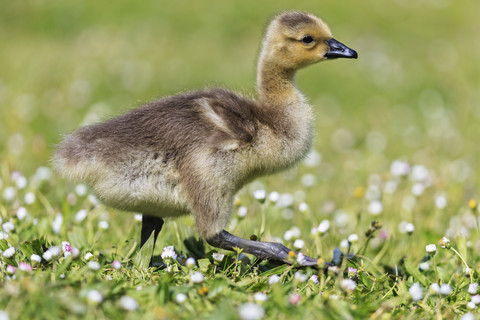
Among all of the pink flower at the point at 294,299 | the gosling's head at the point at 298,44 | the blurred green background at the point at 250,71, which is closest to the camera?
the pink flower at the point at 294,299

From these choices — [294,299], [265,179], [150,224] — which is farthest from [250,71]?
[294,299]

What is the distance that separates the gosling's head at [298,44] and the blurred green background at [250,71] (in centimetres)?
43

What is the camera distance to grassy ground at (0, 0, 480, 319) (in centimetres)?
274

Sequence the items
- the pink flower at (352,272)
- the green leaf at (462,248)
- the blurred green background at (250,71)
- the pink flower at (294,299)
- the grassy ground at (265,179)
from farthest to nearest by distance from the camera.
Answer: the blurred green background at (250,71) → the green leaf at (462,248) → the pink flower at (352,272) → the grassy ground at (265,179) → the pink flower at (294,299)

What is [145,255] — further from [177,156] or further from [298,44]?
[298,44]

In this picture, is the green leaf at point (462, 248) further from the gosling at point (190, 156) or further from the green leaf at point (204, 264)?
the green leaf at point (204, 264)

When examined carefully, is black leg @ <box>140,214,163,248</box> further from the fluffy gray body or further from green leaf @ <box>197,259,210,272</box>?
green leaf @ <box>197,259,210,272</box>

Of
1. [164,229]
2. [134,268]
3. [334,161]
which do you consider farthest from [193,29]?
[134,268]

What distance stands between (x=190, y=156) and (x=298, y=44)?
1005mm

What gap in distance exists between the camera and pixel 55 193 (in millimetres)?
4695

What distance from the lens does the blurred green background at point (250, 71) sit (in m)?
6.38

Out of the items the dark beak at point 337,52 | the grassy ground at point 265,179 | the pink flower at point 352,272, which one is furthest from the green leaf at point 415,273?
the dark beak at point 337,52

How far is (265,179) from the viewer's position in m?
5.43

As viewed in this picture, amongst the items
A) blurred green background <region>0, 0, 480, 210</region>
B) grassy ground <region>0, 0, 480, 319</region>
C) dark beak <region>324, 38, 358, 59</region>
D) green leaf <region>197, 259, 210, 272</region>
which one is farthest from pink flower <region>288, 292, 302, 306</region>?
blurred green background <region>0, 0, 480, 210</region>
